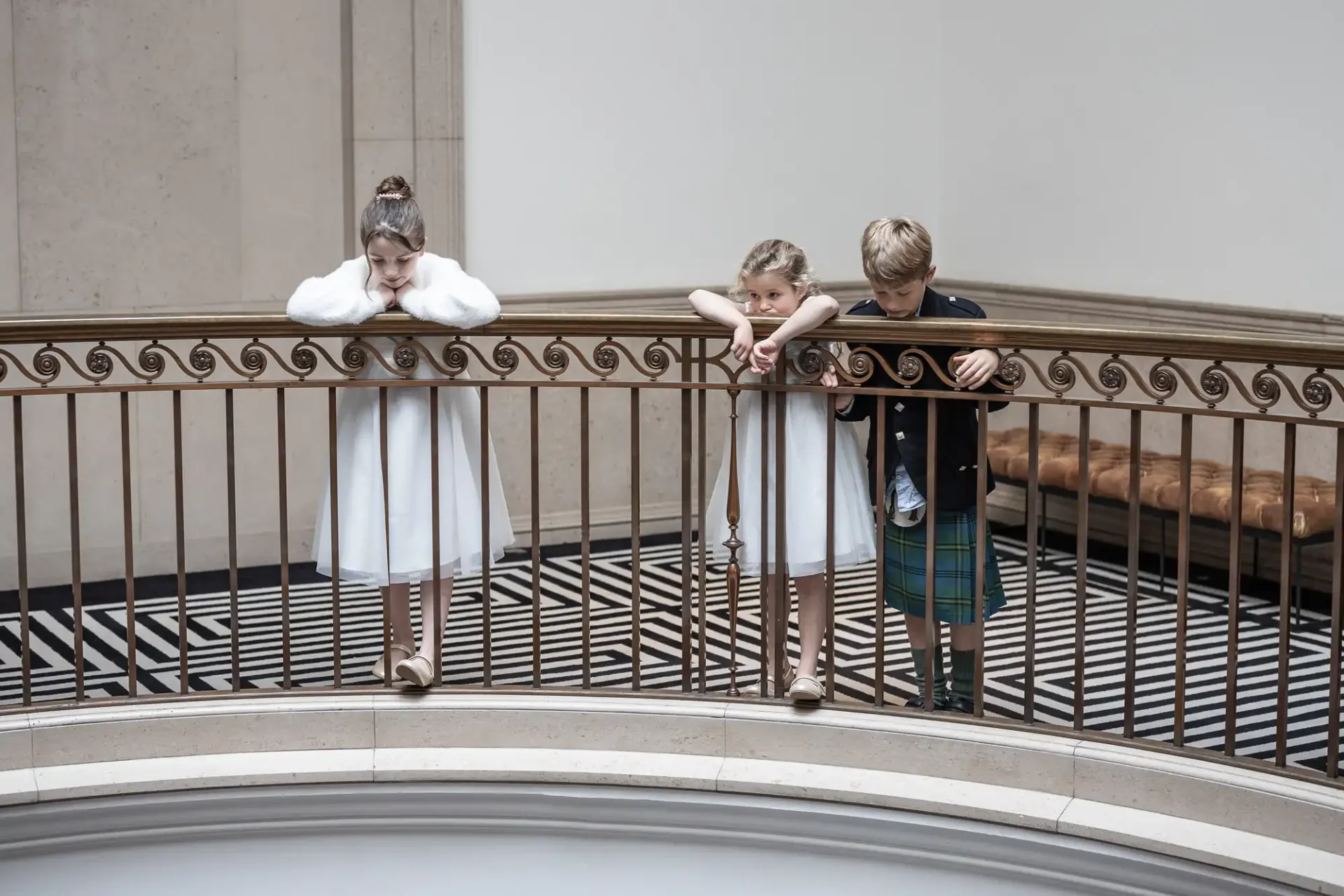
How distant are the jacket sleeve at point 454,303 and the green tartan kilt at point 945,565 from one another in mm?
1245

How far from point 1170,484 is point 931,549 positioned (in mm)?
2966

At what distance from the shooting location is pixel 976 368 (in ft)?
13.9

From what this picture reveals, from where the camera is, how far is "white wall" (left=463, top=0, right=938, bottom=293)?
785 cm

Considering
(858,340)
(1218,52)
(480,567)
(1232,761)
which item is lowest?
(1232,761)

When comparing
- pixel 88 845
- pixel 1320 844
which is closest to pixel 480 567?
pixel 88 845

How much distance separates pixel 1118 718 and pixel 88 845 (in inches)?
117

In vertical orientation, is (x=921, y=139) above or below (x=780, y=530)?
above

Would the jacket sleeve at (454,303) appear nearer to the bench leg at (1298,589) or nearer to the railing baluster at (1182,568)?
the railing baluster at (1182,568)

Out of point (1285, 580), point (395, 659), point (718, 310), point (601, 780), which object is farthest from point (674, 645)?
point (1285, 580)

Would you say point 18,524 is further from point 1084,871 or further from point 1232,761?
point 1232,761

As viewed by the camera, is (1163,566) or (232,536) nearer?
(232,536)

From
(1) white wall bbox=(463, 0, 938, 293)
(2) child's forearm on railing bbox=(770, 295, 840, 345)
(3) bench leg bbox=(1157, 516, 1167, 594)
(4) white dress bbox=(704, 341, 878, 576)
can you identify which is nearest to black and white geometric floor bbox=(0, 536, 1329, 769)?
(3) bench leg bbox=(1157, 516, 1167, 594)

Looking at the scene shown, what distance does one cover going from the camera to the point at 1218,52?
23.7 ft

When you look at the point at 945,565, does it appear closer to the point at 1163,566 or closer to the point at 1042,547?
the point at 1163,566
